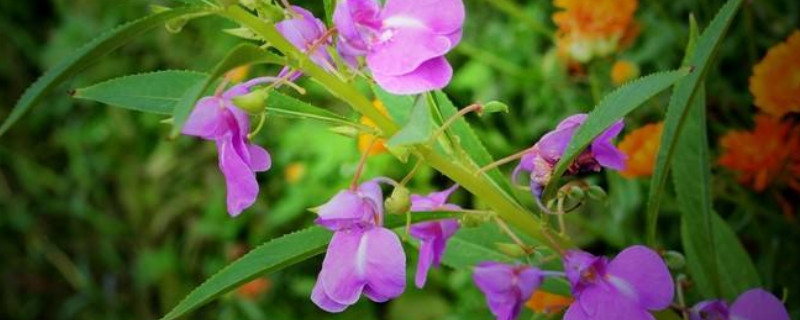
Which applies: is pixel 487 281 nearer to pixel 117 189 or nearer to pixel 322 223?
pixel 322 223

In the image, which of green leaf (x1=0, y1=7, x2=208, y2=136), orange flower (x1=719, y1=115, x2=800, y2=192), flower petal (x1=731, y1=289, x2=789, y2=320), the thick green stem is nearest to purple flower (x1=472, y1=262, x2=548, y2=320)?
the thick green stem

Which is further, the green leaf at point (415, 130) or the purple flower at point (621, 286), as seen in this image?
the purple flower at point (621, 286)

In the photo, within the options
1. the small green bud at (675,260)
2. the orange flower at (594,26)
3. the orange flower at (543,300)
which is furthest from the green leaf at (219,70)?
the orange flower at (594,26)

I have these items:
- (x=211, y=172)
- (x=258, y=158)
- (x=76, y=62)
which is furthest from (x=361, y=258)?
(x=211, y=172)

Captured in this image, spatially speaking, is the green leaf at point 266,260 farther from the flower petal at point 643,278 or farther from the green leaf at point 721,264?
the green leaf at point 721,264

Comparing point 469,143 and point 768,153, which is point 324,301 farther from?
point 768,153

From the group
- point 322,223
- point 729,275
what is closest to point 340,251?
point 322,223
